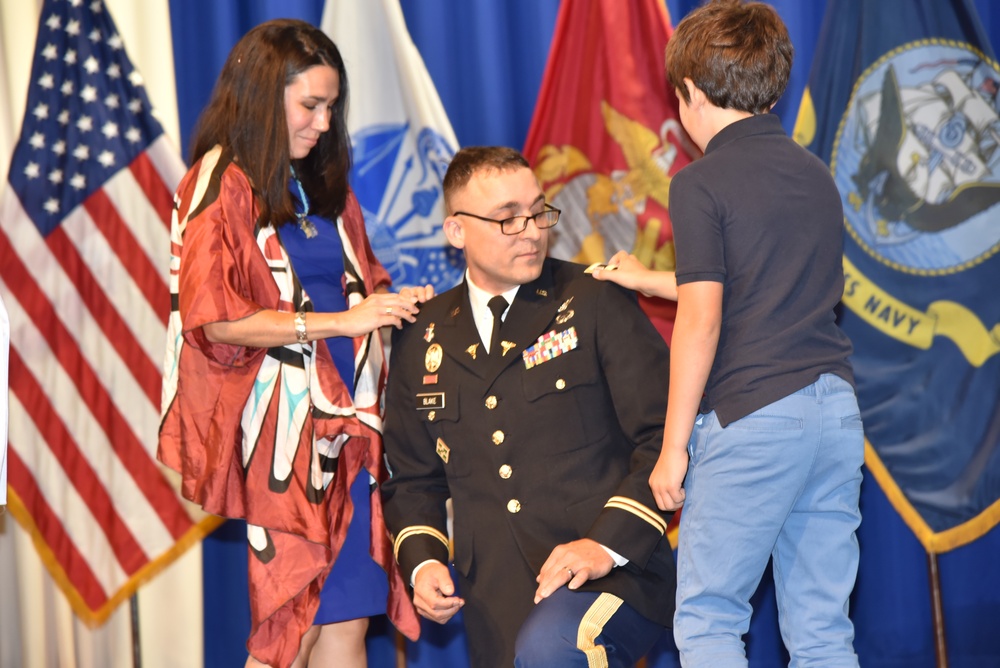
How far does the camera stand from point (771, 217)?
2.22m

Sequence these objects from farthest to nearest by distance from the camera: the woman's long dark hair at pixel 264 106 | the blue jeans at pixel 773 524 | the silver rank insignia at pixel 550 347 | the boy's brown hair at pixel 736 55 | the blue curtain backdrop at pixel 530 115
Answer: the blue curtain backdrop at pixel 530 115 → the woman's long dark hair at pixel 264 106 → the silver rank insignia at pixel 550 347 → the boy's brown hair at pixel 736 55 → the blue jeans at pixel 773 524

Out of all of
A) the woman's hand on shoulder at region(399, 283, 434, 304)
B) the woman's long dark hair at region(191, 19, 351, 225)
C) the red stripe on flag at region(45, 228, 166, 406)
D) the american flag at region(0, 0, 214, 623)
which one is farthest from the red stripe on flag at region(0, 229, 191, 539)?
the woman's hand on shoulder at region(399, 283, 434, 304)

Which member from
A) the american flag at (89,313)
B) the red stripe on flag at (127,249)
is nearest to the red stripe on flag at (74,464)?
the american flag at (89,313)

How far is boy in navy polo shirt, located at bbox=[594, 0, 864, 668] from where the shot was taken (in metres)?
2.17

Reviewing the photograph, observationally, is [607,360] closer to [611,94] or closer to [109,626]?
[611,94]

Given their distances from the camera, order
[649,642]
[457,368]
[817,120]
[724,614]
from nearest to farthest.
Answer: [724,614] < [649,642] < [457,368] < [817,120]

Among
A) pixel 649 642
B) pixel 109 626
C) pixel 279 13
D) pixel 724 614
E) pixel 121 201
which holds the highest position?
pixel 279 13

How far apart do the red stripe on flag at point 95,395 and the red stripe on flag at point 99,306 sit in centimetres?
12

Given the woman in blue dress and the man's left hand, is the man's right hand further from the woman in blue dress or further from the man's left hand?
the woman in blue dress

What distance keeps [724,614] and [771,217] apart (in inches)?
32.0

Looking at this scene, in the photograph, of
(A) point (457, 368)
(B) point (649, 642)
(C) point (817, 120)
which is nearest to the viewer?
(B) point (649, 642)

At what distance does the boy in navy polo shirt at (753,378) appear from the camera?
2.17m

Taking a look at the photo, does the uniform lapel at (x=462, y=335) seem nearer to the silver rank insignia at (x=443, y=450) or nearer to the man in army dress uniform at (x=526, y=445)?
the man in army dress uniform at (x=526, y=445)

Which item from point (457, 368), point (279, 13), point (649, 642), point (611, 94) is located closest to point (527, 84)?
point (611, 94)
